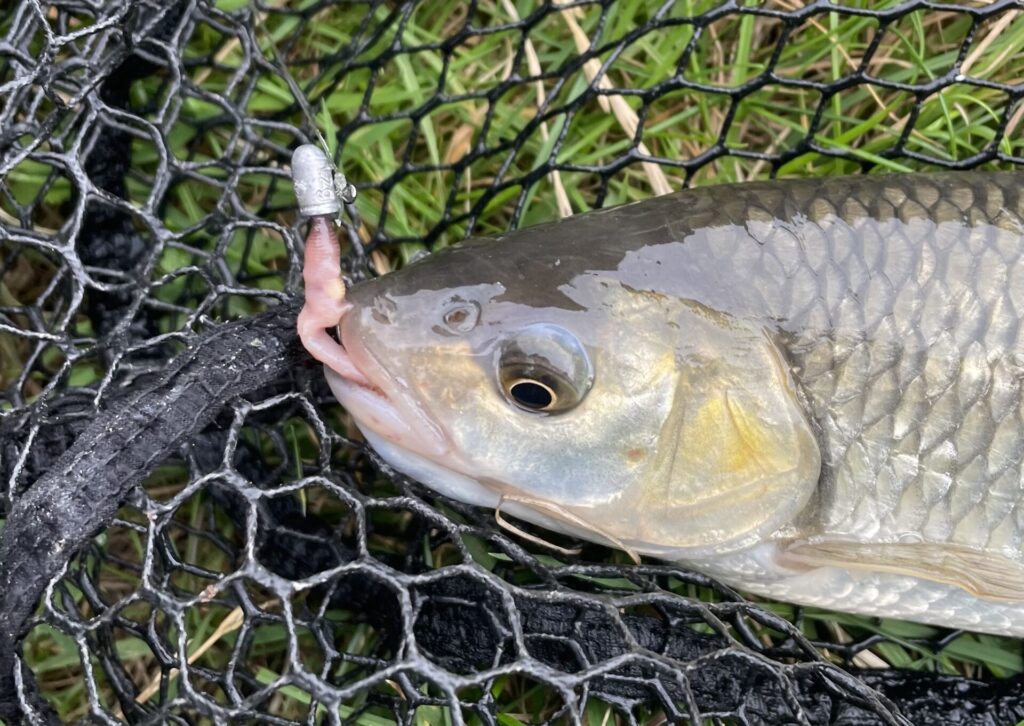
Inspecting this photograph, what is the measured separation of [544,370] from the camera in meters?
1.50

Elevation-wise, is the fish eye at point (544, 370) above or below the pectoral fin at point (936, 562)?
above

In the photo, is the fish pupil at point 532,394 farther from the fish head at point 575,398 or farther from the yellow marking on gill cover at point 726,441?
the yellow marking on gill cover at point 726,441

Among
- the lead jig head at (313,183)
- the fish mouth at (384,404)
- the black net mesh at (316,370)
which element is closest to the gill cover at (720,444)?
the black net mesh at (316,370)

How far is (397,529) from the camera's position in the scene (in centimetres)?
200

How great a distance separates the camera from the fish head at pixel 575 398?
4.94 feet

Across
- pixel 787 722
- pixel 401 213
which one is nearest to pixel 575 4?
pixel 401 213

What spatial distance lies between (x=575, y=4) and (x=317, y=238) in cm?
82

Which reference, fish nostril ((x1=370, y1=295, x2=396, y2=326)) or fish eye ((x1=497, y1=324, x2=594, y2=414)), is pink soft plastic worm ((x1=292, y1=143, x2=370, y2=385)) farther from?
fish eye ((x1=497, y1=324, x2=594, y2=414))

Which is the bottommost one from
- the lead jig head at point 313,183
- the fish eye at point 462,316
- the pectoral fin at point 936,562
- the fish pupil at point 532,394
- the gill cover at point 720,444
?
the pectoral fin at point 936,562

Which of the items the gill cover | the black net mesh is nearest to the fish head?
the gill cover

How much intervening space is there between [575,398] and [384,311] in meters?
0.34

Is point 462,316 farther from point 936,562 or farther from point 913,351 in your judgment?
point 936,562

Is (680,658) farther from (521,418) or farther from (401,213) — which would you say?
(401,213)

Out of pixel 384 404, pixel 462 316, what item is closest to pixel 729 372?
pixel 462 316
